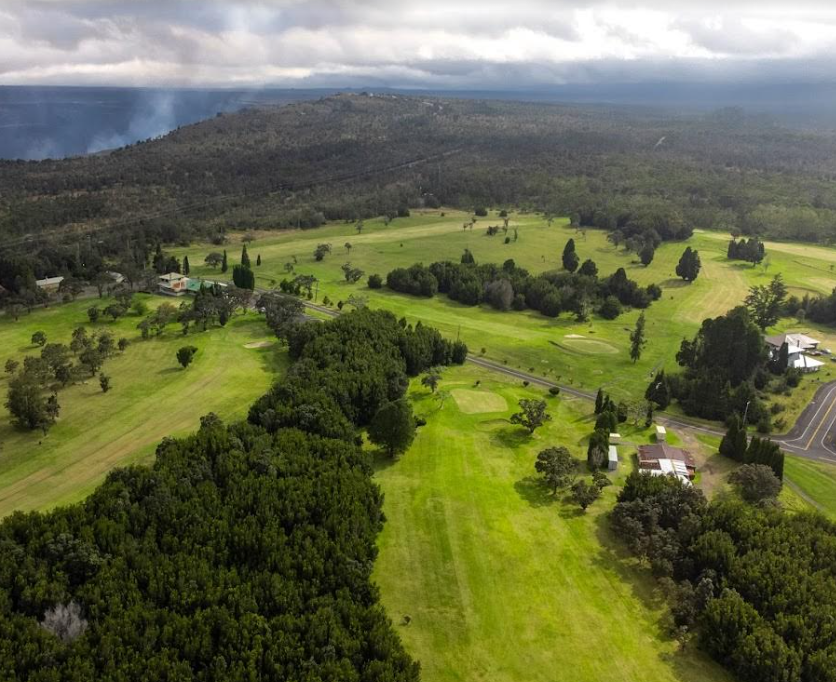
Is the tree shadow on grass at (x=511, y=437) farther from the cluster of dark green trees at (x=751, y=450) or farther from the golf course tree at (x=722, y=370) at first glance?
the golf course tree at (x=722, y=370)

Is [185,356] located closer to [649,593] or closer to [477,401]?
[477,401]

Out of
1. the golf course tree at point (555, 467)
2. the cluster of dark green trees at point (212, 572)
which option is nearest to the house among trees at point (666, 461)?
the golf course tree at point (555, 467)

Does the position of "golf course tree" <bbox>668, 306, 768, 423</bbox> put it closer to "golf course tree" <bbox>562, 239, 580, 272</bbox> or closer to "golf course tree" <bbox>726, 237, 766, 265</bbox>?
"golf course tree" <bbox>562, 239, 580, 272</bbox>

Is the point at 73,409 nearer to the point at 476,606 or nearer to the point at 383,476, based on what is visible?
the point at 383,476

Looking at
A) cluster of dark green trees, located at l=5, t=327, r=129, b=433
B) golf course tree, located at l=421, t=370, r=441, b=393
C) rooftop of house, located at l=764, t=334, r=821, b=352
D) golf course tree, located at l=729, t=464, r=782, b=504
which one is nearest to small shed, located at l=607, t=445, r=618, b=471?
golf course tree, located at l=729, t=464, r=782, b=504

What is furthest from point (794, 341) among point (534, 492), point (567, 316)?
point (534, 492)

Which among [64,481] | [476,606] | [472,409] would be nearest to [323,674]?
[476,606]
